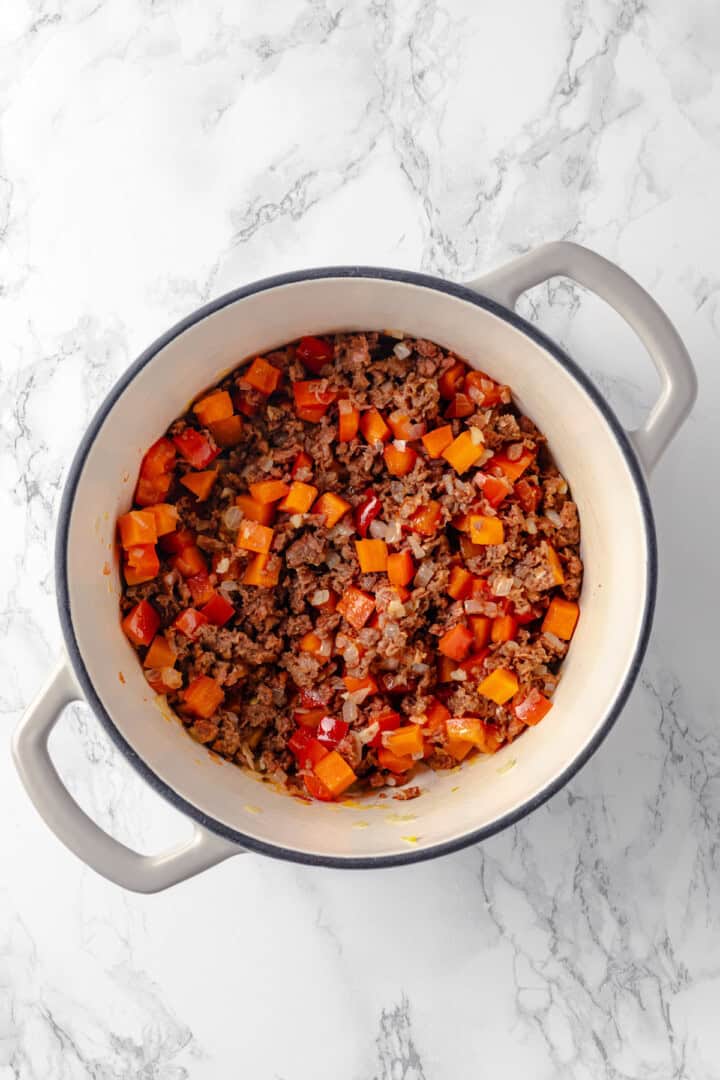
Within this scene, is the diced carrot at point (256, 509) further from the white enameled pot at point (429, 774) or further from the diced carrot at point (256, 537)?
the white enameled pot at point (429, 774)

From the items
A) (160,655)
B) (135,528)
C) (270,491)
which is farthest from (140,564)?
(270,491)

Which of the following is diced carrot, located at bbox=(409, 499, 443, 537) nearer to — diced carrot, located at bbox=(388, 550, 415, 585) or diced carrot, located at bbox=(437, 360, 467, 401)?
diced carrot, located at bbox=(388, 550, 415, 585)

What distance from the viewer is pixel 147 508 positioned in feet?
6.36

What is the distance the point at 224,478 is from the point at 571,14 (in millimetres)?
1212

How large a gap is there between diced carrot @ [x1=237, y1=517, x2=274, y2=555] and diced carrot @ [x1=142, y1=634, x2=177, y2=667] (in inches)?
9.4

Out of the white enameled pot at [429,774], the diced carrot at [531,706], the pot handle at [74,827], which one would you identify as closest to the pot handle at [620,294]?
the white enameled pot at [429,774]

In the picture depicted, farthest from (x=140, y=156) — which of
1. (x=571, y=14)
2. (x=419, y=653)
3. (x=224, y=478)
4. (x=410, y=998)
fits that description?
(x=410, y=998)

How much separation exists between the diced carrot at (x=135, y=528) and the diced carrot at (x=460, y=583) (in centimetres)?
57

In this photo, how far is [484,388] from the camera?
76.3 inches

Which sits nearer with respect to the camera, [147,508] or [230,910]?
[147,508]

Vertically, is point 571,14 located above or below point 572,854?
above

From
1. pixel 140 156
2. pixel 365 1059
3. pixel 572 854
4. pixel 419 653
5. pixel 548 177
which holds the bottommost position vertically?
pixel 365 1059

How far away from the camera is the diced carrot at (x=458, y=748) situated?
6.50ft

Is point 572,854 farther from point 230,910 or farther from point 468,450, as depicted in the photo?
point 468,450
